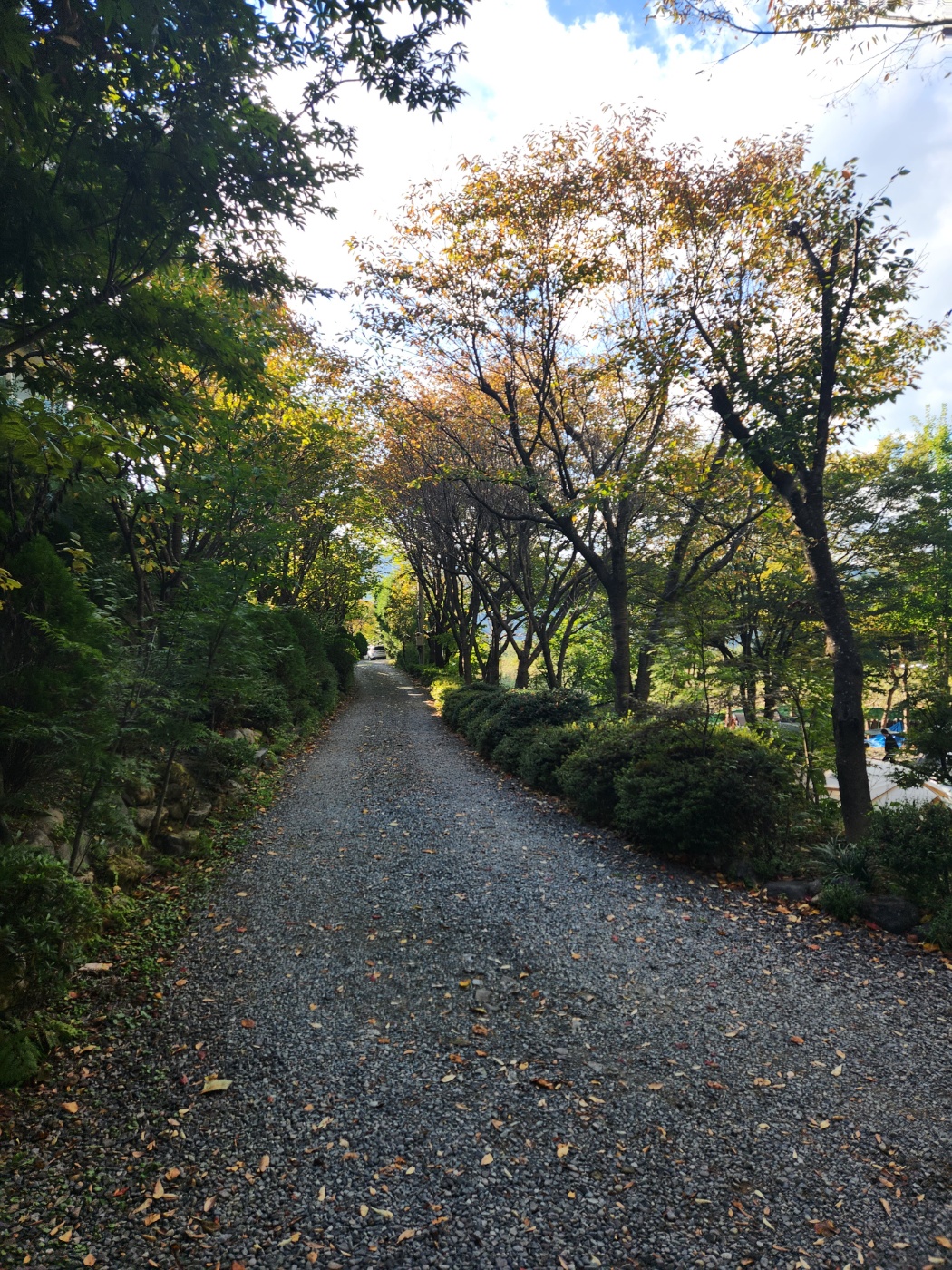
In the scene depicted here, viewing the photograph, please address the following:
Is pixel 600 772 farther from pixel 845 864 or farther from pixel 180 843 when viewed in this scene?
pixel 180 843

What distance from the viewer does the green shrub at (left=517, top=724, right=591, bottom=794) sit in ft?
26.6

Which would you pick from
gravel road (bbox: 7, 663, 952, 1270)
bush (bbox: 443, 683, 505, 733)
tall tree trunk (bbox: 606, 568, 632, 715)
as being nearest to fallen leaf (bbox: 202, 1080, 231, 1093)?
gravel road (bbox: 7, 663, 952, 1270)

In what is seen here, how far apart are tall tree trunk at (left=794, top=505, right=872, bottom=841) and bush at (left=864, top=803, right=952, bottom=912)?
56 centimetres

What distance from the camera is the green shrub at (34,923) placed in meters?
2.64

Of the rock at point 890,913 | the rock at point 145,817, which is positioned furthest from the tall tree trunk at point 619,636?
the rock at point 145,817

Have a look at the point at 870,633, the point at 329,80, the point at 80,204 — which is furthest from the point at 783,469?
the point at 870,633

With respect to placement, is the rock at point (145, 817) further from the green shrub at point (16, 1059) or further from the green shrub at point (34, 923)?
the green shrub at point (16, 1059)

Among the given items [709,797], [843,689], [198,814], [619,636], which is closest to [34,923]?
[198,814]

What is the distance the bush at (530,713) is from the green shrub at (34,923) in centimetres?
724

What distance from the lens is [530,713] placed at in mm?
10148

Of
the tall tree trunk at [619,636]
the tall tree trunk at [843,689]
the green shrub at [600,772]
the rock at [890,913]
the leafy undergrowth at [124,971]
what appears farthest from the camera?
the tall tree trunk at [619,636]

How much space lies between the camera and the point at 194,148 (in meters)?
3.32

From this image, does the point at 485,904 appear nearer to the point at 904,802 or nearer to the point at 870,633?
the point at 904,802

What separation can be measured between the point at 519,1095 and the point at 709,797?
333cm
